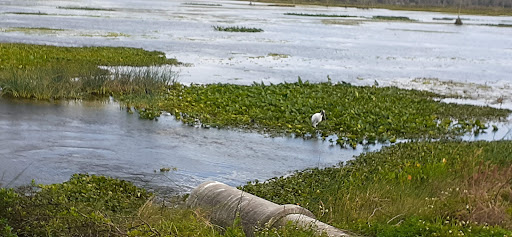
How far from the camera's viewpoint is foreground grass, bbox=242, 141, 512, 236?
9.07m

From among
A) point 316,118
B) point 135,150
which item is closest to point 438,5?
point 316,118

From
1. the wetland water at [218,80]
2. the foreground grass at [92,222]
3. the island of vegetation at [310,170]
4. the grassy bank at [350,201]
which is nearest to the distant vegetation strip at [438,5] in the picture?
the wetland water at [218,80]

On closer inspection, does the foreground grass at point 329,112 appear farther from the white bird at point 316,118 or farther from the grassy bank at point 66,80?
the grassy bank at point 66,80

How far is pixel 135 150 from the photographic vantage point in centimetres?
1619

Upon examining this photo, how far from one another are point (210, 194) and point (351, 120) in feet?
34.1

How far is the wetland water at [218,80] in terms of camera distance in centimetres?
1483

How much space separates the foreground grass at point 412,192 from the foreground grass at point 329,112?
9.50 feet

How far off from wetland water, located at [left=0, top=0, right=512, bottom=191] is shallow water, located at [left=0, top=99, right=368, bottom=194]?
0.03 meters

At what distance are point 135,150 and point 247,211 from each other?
7.62 metres

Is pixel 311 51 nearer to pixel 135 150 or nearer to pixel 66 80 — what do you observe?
pixel 66 80

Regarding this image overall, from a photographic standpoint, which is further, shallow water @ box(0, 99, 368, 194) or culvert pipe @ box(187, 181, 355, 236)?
shallow water @ box(0, 99, 368, 194)

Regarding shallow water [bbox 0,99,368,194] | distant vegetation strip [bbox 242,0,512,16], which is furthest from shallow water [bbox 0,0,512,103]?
distant vegetation strip [bbox 242,0,512,16]

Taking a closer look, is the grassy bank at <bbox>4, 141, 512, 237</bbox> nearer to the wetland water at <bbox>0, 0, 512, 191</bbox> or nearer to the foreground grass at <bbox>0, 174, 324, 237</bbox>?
the foreground grass at <bbox>0, 174, 324, 237</bbox>

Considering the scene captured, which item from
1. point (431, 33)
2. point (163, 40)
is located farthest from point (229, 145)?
point (431, 33)
